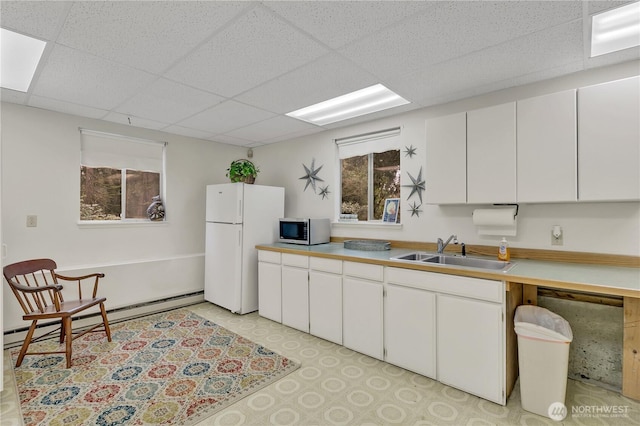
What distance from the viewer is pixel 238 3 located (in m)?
1.57

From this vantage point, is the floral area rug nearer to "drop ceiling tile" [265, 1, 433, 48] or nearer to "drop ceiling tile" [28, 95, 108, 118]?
"drop ceiling tile" [28, 95, 108, 118]

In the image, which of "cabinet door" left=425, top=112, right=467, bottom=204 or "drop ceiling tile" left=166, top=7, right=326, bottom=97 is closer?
"drop ceiling tile" left=166, top=7, right=326, bottom=97

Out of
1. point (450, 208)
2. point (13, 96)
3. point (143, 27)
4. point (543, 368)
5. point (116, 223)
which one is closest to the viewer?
point (143, 27)

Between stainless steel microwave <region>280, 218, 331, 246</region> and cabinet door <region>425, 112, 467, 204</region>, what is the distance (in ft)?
4.52

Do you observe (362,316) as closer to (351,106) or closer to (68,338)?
(351,106)

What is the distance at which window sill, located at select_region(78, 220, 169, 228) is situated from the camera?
343 cm

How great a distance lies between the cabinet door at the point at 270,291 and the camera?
136 inches

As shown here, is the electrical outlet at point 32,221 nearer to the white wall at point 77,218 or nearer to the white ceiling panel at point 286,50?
the white wall at point 77,218

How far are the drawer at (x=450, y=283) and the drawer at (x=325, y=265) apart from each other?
0.54m

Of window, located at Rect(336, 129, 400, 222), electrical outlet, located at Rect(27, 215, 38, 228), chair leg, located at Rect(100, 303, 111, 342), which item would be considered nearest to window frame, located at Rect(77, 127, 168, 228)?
electrical outlet, located at Rect(27, 215, 38, 228)

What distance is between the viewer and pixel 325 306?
2979 mm

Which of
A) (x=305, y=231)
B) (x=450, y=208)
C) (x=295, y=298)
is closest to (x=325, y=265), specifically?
(x=295, y=298)

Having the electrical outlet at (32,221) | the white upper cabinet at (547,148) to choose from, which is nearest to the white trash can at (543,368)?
the white upper cabinet at (547,148)

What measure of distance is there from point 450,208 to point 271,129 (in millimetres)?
2326
